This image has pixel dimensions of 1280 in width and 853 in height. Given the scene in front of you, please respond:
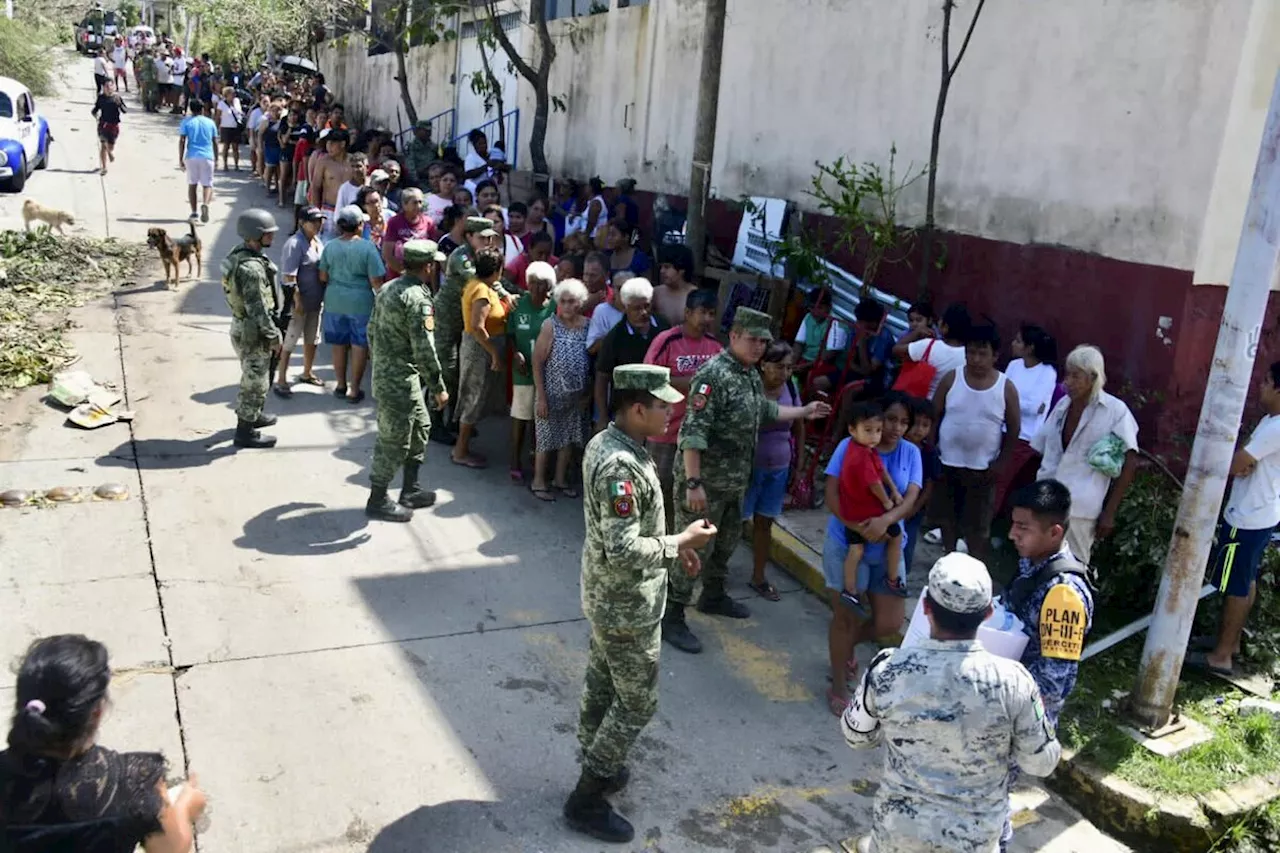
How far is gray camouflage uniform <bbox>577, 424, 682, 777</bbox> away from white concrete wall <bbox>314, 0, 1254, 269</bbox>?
4296 mm

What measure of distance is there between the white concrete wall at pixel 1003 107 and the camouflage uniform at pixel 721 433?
2974 mm

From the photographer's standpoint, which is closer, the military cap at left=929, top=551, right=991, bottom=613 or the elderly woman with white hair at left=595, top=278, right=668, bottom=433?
the military cap at left=929, top=551, right=991, bottom=613

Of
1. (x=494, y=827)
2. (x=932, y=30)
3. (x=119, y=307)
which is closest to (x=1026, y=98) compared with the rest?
(x=932, y=30)

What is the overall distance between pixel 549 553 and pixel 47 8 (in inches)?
1340

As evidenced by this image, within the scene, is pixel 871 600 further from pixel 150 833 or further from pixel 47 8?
pixel 47 8

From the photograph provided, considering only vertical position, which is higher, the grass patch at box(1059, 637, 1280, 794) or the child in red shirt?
the child in red shirt

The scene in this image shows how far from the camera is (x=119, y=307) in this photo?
11.5 metres

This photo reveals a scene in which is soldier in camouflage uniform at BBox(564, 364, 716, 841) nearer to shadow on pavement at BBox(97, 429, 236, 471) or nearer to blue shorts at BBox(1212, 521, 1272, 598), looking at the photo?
blue shorts at BBox(1212, 521, 1272, 598)

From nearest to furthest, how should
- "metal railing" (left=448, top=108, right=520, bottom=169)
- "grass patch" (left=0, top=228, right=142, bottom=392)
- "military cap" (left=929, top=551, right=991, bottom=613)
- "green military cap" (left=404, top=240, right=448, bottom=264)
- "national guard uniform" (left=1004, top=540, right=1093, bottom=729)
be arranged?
"military cap" (left=929, top=551, right=991, bottom=613)
"national guard uniform" (left=1004, top=540, right=1093, bottom=729)
"green military cap" (left=404, top=240, right=448, bottom=264)
"grass patch" (left=0, top=228, right=142, bottom=392)
"metal railing" (left=448, top=108, right=520, bottom=169)

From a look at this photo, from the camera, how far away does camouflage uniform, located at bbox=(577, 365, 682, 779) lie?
12.5ft

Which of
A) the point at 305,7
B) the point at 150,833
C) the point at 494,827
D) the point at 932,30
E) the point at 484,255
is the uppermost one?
the point at 305,7

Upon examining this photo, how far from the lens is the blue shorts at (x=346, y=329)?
868 cm

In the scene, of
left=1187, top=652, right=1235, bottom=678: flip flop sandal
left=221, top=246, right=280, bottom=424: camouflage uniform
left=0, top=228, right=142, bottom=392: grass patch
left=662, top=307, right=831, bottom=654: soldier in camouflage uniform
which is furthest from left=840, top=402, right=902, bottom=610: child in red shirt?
left=0, top=228, right=142, bottom=392: grass patch

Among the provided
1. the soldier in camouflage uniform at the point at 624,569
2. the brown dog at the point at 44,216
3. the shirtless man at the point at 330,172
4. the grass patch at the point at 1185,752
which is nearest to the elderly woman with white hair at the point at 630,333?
the soldier in camouflage uniform at the point at 624,569
